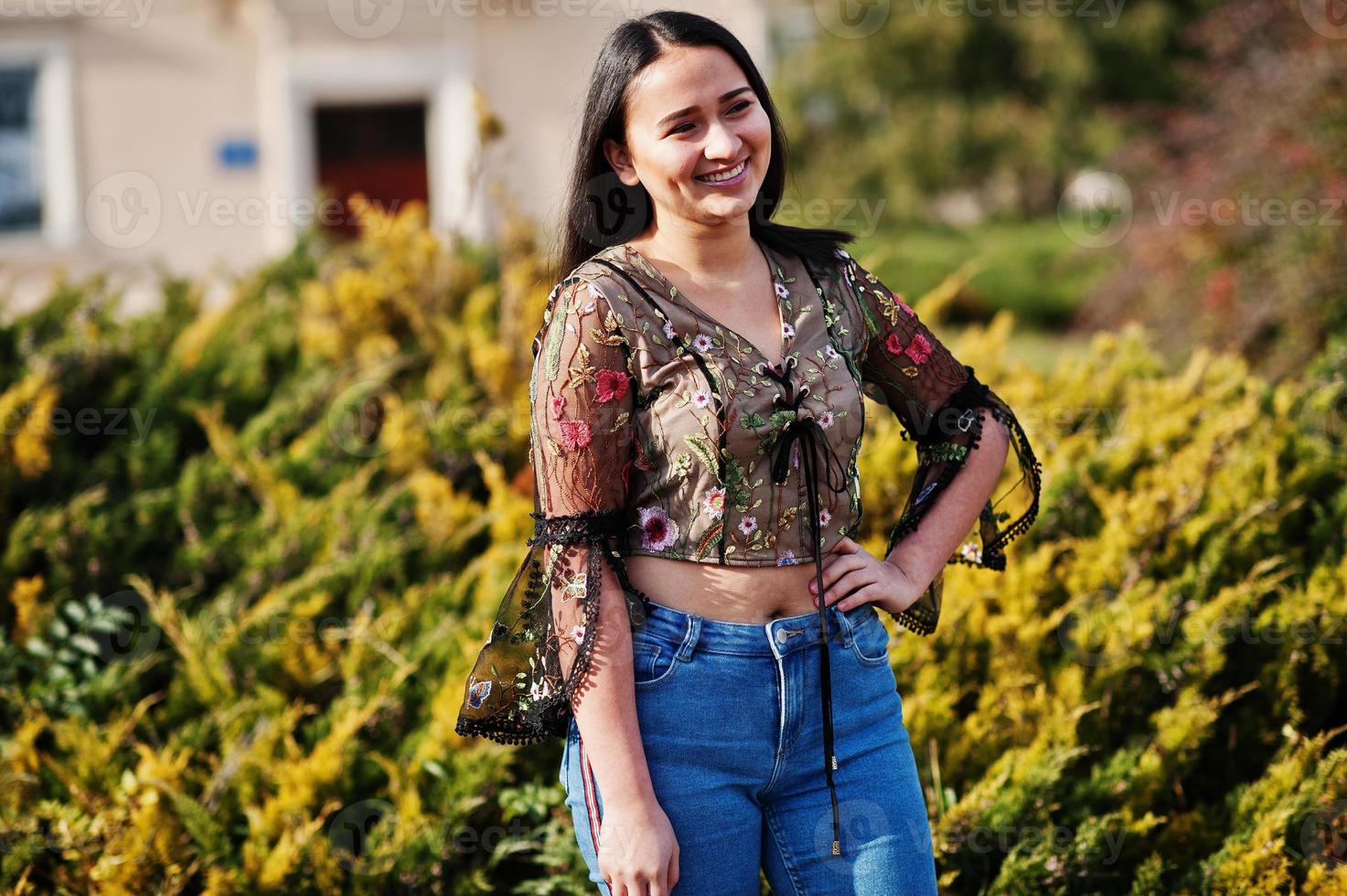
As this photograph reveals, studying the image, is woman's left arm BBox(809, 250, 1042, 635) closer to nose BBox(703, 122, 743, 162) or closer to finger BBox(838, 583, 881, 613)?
finger BBox(838, 583, 881, 613)

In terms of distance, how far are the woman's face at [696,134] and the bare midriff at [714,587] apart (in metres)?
0.50

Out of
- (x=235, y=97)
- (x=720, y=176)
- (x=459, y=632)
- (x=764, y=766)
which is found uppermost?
(x=235, y=97)

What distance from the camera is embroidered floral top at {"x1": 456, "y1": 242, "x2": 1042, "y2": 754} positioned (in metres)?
1.71

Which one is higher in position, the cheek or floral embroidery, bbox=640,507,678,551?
the cheek

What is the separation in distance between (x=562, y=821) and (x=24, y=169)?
32.6ft

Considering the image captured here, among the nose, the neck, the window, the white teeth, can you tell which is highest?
the window

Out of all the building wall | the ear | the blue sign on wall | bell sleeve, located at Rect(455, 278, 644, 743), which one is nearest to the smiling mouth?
the ear

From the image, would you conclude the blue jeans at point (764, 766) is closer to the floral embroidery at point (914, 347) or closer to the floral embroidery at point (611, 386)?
the floral embroidery at point (611, 386)

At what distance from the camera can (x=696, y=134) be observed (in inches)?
71.2

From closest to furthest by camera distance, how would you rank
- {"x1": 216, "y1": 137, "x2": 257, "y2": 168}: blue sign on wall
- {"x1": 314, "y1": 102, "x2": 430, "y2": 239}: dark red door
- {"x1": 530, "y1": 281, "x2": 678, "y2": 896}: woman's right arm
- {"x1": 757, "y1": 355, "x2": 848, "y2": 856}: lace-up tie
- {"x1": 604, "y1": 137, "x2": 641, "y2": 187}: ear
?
{"x1": 530, "y1": 281, "x2": 678, "y2": 896}: woman's right arm → {"x1": 757, "y1": 355, "x2": 848, "y2": 856}: lace-up tie → {"x1": 604, "y1": 137, "x2": 641, "y2": 187}: ear → {"x1": 216, "y1": 137, "x2": 257, "y2": 168}: blue sign on wall → {"x1": 314, "y1": 102, "x2": 430, "y2": 239}: dark red door

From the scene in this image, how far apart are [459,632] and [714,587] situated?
1.69 m

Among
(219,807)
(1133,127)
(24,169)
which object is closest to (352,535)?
(219,807)

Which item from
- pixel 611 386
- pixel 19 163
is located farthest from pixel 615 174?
pixel 19 163

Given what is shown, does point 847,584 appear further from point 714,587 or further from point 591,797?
point 591,797
